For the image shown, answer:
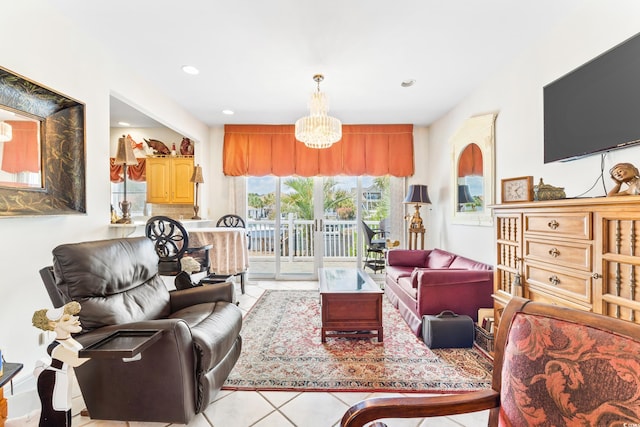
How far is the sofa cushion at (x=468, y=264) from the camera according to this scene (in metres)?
2.92

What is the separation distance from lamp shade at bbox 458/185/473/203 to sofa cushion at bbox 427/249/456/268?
0.73m

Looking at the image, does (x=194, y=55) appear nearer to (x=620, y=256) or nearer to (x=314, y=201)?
(x=314, y=201)

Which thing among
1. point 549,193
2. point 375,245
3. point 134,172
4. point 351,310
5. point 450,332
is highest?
point 134,172

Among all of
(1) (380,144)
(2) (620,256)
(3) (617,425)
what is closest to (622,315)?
(2) (620,256)

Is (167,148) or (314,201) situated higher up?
(167,148)

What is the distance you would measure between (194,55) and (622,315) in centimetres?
364

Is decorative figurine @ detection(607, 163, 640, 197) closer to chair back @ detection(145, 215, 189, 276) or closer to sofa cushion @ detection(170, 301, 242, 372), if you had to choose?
sofa cushion @ detection(170, 301, 242, 372)

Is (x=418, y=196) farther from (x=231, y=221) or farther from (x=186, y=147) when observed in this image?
(x=186, y=147)

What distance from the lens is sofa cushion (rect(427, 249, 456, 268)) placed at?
3514 millimetres

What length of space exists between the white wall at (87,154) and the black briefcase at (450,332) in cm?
305

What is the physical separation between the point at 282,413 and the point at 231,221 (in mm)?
3564

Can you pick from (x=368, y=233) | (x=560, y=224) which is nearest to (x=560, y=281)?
(x=560, y=224)

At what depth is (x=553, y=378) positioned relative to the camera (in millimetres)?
775

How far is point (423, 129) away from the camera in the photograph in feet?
16.2
